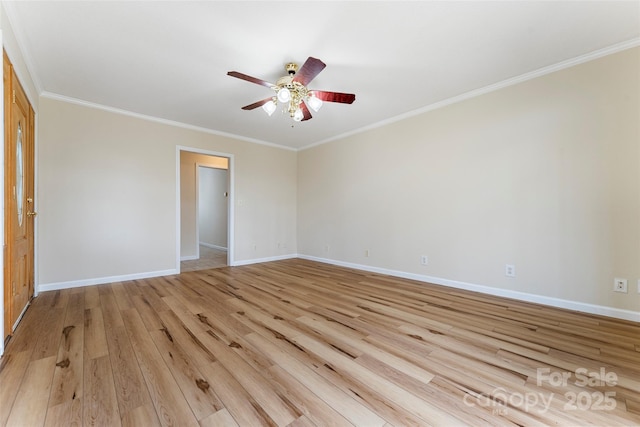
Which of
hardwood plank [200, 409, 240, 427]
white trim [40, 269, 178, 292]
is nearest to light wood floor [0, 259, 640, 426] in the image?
hardwood plank [200, 409, 240, 427]

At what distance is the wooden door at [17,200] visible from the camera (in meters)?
2.01

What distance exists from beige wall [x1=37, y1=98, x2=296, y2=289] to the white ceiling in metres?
0.51

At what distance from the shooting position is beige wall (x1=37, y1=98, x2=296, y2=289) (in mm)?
3287

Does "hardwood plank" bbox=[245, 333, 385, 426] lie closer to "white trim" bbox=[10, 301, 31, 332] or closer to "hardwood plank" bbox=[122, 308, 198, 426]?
"hardwood plank" bbox=[122, 308, 198, 426]

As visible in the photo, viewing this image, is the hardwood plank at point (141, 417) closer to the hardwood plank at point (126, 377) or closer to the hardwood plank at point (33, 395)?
the hardwood plank at point (126, 377)

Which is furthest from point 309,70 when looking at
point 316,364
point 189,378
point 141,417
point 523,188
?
point 523,188

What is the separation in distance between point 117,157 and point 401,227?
14.5 ft

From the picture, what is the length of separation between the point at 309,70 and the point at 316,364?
7.51 ft

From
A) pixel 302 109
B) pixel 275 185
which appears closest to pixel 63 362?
pixel 302 109

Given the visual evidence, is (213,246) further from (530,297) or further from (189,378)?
(530,297)

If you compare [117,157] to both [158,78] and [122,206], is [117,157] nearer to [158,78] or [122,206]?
[122,206]

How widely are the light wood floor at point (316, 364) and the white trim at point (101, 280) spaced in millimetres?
→ 495

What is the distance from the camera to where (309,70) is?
2.17 m

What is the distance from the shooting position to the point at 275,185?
18.3ft
